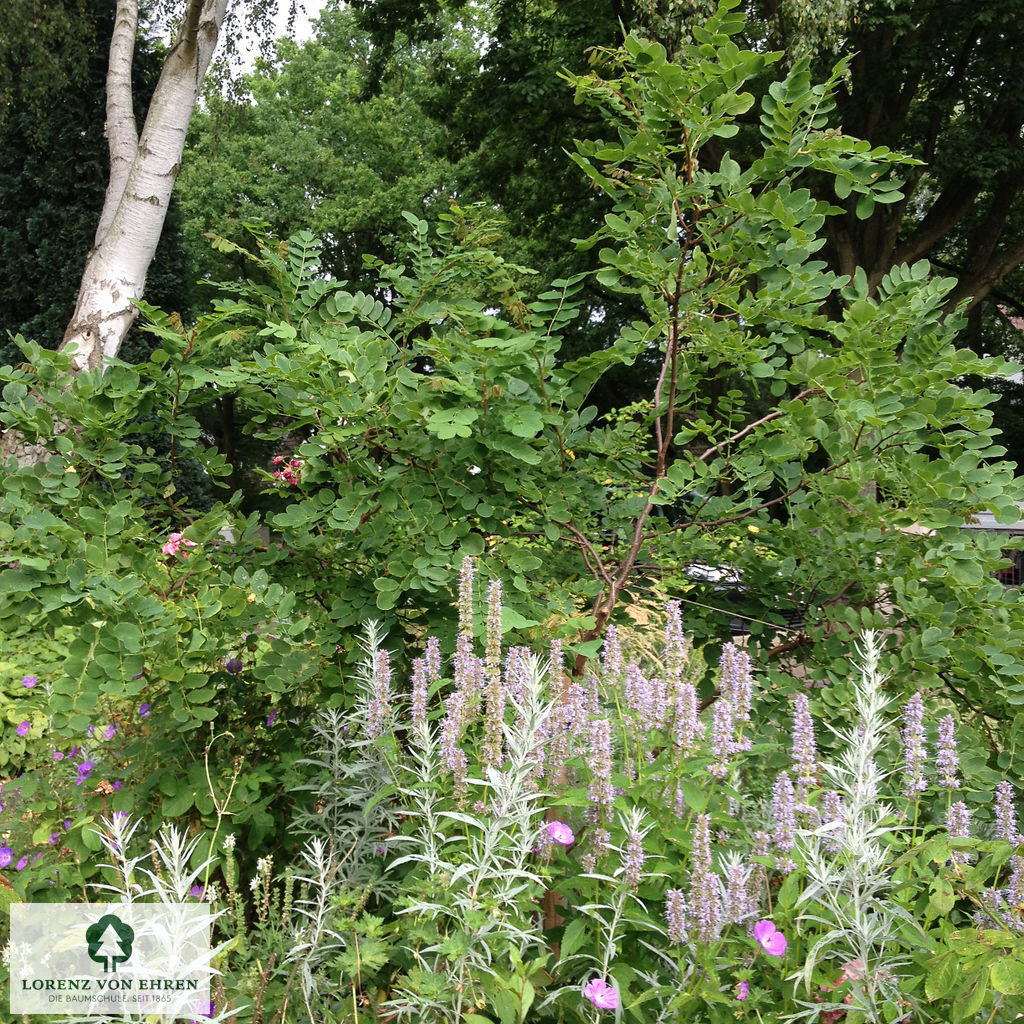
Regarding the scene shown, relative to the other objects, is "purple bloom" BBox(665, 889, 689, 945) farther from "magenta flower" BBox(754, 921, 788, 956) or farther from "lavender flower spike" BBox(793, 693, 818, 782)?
"lavender flower spike" BBox(793, 693, 818, 782)

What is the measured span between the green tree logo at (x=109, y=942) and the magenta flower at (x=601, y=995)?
33.9 inches

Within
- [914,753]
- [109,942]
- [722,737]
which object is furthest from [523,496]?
[109,942]

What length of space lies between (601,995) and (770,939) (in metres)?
0.32

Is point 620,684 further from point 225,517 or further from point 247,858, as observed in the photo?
point 247,858

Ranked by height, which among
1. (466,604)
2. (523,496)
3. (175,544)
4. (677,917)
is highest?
(523,496)

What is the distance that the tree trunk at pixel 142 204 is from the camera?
5.53 meters

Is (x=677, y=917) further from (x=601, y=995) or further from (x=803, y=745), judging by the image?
(x=803, y=745)

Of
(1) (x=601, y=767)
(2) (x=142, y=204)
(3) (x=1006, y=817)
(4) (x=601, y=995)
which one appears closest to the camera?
(4) (x=601, y=995)

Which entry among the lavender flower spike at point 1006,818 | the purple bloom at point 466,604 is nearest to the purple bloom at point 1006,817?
the lavender flower spike at point 1006,818

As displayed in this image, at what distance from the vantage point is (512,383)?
7.48 feet

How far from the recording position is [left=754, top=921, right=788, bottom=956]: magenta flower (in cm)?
145

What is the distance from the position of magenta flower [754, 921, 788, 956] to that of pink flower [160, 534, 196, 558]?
1.66 metres

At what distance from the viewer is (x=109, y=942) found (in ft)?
5.35

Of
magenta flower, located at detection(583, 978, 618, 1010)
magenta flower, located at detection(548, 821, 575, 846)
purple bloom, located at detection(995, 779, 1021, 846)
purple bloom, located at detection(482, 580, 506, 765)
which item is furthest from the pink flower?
purple bloom, located at detection(995, 779, 1021, 846)
